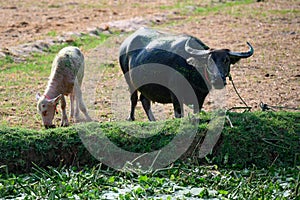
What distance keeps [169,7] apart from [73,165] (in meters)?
12.9

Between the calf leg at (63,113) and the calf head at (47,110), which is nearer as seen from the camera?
the calf head at (47,110)

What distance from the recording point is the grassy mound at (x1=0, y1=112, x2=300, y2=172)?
7133 mm

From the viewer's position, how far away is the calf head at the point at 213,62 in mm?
7895

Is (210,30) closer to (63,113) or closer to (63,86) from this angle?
(63,86)

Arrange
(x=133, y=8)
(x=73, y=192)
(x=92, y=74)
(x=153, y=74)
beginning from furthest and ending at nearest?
(x=133, y=8) → (x=92, y=74) → (x=153, y=74) → (x=73, y=192)

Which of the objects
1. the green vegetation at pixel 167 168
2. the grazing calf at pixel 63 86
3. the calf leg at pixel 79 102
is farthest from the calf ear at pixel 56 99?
the green vegetation at pixel 167 168

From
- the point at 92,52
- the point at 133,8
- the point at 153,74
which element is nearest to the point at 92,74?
the point at 92,52

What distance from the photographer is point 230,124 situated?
7.31 metres

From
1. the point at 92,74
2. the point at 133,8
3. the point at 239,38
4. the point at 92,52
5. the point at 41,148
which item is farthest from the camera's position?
the point at 133,8

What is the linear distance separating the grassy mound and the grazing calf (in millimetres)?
1558

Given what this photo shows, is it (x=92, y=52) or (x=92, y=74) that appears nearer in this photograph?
(x=92, y=74)

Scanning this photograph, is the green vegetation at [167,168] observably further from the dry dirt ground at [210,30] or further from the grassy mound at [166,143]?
the dry dirt ground at [210,30]

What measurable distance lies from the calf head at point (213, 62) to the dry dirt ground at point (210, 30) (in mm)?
2080

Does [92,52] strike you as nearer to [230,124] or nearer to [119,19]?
[119,19]
